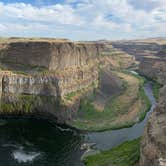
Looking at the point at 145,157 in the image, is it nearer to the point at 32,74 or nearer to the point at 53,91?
the point at 53,91

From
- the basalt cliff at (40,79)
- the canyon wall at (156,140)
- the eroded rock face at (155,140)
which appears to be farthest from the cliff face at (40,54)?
the eroded rock face at (155,140)

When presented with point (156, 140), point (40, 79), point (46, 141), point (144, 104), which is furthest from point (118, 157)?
point (144, 104)

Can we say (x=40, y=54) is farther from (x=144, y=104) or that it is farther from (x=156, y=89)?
(x=156, y=89)

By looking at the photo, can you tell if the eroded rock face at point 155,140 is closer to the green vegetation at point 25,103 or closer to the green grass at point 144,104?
the green grass at point 144,104

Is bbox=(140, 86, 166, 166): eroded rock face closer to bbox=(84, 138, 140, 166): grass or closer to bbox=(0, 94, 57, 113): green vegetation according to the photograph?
bbox=(84, 138, 140, 166): grass

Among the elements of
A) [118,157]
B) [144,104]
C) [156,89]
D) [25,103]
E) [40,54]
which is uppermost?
[40,54]

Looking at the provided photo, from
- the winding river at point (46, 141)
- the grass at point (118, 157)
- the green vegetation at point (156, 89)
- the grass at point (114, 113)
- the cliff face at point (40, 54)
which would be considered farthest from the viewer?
the green vegetation at point (156, 89)
